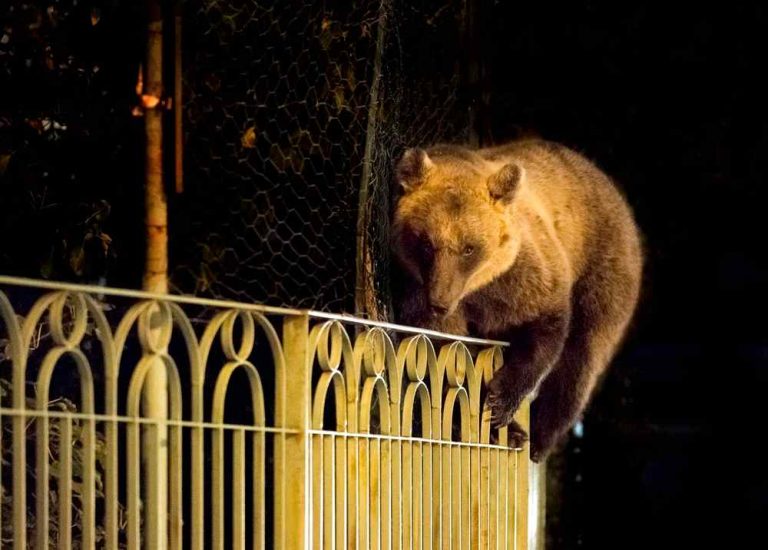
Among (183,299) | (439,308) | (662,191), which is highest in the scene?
(662,191)

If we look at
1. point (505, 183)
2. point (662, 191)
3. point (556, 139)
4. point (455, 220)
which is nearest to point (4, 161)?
point (455, 220)

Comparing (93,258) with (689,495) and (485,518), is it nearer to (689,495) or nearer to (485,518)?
(485,518)

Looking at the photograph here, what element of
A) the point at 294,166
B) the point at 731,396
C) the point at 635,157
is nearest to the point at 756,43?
the point at 635,157

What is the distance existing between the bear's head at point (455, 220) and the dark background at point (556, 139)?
0.20 metres

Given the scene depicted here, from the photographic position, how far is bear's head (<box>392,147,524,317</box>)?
6184mm

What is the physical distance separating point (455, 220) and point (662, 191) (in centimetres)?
427

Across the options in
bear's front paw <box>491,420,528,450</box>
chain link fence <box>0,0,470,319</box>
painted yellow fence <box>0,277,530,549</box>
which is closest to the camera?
painted yellow fence <box>0,277,530,549</box>

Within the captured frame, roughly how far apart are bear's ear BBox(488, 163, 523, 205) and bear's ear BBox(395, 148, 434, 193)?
0.25 meters

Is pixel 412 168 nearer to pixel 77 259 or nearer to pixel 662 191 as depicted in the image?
pixel 77 259

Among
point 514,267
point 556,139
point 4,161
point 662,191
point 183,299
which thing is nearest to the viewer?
point 183,299

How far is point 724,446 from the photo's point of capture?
1202 centimetres

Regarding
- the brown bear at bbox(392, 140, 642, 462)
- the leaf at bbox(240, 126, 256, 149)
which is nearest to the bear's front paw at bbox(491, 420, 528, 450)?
the brown bear at bbox(392, 140, 642, 462)

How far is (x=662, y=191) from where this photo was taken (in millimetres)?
10289

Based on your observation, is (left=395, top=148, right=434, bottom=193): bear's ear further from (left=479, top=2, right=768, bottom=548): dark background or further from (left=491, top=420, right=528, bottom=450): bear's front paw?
(left=479, top=2, right=768, bottom=548): dark background
